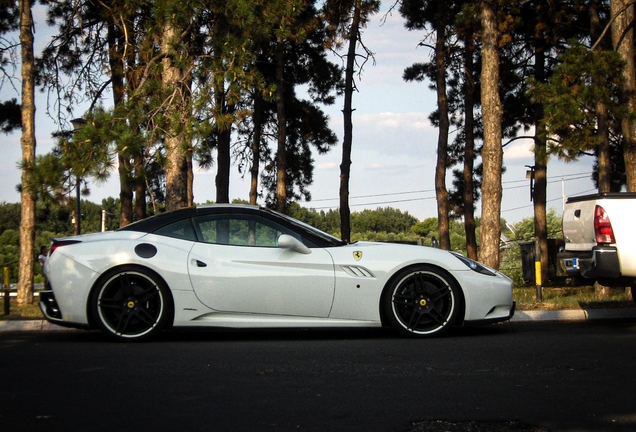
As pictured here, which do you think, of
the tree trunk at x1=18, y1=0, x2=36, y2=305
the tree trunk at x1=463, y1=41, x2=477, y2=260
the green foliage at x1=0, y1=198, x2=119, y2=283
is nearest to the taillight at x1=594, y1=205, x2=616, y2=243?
the tree trunk at x1=18, y1=0, x2=36, y2=305

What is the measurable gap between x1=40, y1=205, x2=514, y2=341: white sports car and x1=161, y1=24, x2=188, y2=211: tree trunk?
16.6ft

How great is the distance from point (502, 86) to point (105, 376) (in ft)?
83.0

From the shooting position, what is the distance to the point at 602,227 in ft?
29.3

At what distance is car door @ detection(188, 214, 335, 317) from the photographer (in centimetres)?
792

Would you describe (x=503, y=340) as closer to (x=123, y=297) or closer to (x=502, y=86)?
(x=123, y=297)

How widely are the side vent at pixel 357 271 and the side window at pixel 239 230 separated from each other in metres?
0.67

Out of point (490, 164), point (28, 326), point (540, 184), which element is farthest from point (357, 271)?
point (540, 184)

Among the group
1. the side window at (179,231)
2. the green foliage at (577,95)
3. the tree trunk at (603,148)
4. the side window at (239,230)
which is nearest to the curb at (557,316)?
the side window at (179,231)

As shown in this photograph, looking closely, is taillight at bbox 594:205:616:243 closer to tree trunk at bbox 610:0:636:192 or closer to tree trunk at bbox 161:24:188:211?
tree trunk at bbox 161:24:188:211

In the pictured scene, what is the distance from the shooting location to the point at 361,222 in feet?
359

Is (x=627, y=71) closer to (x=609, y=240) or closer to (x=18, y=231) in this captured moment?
(x=609, y=240)

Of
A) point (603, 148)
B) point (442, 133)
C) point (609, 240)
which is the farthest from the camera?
point (442, 133)

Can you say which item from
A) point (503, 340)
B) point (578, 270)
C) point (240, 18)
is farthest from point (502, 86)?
point (503, 340)

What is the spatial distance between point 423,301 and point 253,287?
1.70m
